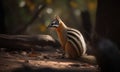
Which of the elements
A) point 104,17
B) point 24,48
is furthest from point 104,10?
point 24,48

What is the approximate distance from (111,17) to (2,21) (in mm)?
5168

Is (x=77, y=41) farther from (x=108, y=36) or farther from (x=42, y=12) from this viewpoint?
(x=42, y=12)

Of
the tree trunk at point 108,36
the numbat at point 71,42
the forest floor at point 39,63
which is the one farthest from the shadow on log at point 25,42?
the tree trunk at point 108,36

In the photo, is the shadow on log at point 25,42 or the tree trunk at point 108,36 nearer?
the tree trunk at point 108,36

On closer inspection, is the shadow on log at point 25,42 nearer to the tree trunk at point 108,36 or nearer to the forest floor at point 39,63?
the forest floor at point 39,63

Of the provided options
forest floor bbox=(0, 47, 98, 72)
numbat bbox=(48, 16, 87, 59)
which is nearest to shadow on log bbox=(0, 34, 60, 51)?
forest floor bbox=(0, 47, 98, 72)

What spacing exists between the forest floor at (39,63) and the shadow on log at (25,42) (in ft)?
0.87

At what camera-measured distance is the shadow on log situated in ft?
39.1

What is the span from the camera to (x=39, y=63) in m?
10.2

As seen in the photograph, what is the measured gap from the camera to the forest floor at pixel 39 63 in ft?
31.0

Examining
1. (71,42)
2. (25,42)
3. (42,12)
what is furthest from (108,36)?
(42,12)

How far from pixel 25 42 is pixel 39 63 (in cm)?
201

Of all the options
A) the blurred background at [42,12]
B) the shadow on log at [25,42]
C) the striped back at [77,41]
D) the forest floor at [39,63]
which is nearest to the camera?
the forest floor at [39,63]

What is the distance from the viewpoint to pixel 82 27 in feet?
55.7
